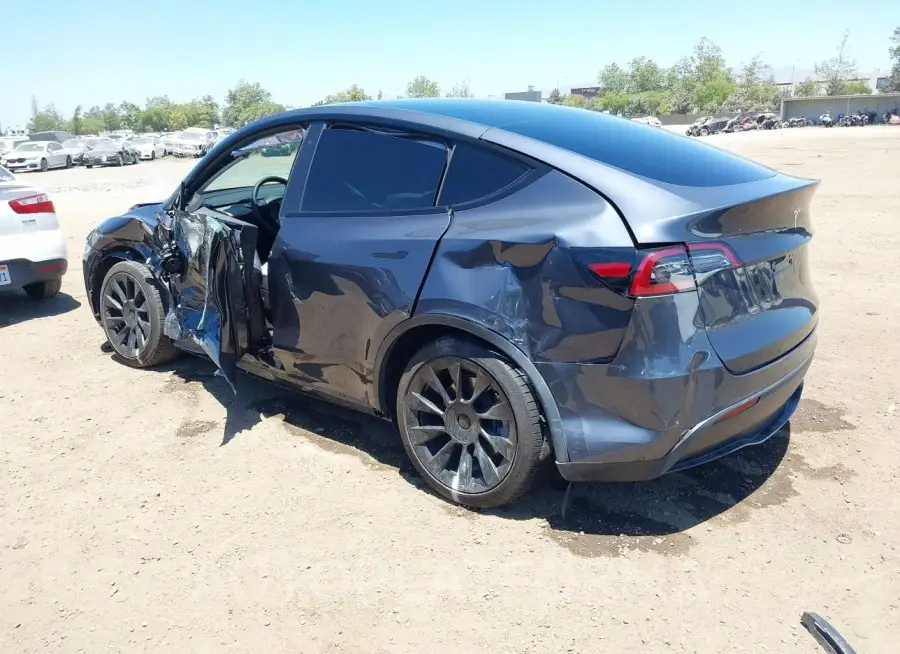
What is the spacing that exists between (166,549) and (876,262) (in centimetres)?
767

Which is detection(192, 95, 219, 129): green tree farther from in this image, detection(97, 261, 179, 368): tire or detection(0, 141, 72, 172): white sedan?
detection(97, 261, 179, 368): tire

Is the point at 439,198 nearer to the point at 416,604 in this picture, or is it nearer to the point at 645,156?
the point at 645,156

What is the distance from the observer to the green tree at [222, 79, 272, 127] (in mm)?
110812

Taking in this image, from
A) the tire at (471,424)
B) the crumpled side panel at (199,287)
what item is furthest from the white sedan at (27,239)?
the tire at (471,424)

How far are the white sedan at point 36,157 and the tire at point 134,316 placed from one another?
32.6 meters

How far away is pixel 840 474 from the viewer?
347 cm

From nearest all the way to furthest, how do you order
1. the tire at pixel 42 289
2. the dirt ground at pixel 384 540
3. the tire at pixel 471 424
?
the dirt ground at pixel 384 540 → the tire at pixel 471 424 → the tire at pixel 42 289

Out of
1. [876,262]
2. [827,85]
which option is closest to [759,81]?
[827,85]

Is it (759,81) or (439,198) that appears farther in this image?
(759,81)

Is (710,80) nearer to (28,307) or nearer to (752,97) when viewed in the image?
(752,97)

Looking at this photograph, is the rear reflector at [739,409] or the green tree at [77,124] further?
the green tree at [77,124]

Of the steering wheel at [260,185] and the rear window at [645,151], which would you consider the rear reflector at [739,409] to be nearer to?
the rear window at [645,151]

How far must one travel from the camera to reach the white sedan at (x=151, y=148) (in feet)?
133

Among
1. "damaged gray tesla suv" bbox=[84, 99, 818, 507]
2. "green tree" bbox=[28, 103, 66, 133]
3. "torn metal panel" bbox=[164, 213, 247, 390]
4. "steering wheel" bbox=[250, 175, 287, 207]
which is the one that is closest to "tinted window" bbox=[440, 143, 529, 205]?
"damaged gray tesla suv" bbox=[84, 99, 818, 507]
